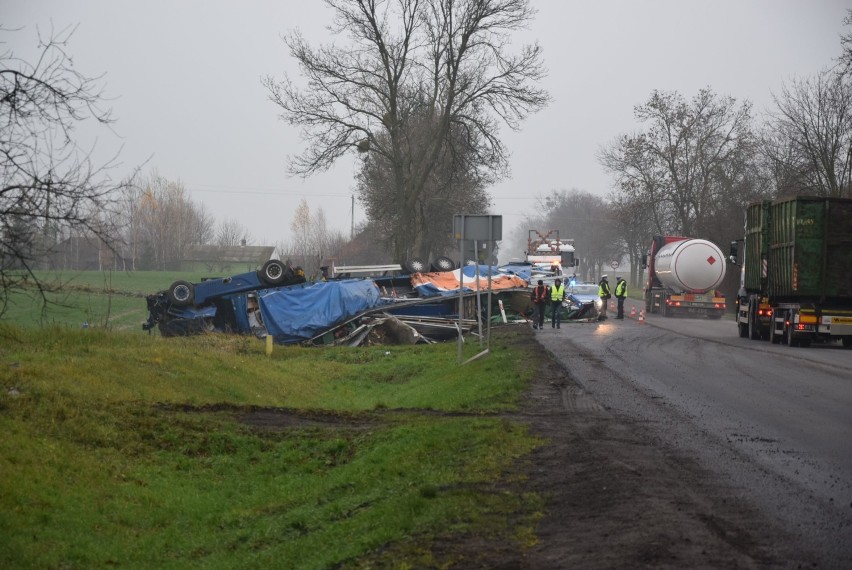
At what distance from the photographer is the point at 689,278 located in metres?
45.1

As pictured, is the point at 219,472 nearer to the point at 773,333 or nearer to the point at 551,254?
the point at 773,333

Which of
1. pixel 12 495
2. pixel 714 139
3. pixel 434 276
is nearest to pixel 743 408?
pixel 12 495

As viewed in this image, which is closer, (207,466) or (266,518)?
(266,518)

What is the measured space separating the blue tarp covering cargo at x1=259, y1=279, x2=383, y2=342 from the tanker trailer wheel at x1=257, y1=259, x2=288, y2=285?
93 centimetres

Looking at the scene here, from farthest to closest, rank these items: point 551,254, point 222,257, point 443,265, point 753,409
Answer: point 222,257, point 551,254, point 443,265, point 753,409

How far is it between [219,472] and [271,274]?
2299 centimetres

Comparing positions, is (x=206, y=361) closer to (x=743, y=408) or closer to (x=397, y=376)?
(x=397, y=376)

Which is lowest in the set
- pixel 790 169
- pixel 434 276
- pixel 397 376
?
pixel 397 376

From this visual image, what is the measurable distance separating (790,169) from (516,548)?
148 ft

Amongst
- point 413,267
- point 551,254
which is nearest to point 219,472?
point 413,267

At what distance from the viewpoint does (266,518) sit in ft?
31.1

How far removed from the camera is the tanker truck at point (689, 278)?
44.8m

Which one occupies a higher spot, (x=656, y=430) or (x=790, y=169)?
(x=790, y=169)

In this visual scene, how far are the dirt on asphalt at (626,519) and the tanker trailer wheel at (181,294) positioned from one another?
79.8 ft
